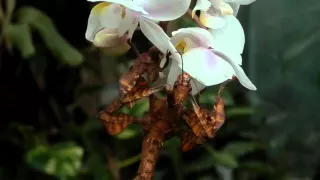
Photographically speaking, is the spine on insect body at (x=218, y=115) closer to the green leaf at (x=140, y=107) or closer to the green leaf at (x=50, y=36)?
the green leaf at (x=140, y=107)

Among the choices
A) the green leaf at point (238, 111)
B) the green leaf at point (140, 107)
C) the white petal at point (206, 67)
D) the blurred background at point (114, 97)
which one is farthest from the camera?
the green leaf at point (238, 111)

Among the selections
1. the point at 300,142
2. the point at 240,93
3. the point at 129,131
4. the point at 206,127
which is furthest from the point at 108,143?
the point at 206,127

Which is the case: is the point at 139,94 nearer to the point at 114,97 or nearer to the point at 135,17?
the point at 135,17

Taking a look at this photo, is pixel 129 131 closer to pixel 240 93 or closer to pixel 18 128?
pixel 18 128

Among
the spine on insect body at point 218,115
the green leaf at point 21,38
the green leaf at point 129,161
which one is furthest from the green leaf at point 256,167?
the spine on insect body at point 218,115

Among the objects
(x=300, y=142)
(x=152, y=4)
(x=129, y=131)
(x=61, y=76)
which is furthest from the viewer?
(x=300, y=142)

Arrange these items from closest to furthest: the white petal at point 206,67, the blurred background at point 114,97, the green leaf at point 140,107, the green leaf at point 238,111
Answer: the white petal at point 206,67 → the green leaf at point 140,107 → the blurred background at point 114,97 → the green leaf at point 238,111

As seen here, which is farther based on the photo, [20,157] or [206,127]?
[20,157]

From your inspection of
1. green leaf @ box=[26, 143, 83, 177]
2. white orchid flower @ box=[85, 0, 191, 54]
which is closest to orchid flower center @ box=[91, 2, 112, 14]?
white orchid flower @ box=[85, 0, 191, 54]
